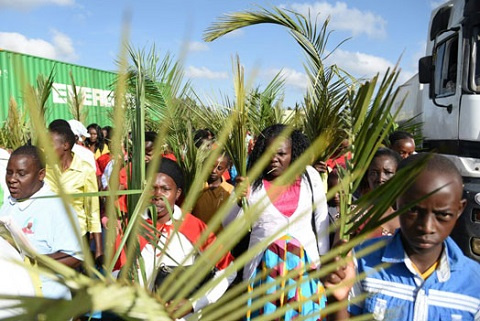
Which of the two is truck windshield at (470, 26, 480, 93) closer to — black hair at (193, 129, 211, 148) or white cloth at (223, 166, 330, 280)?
white cloth at (223, 166, 330, 280)

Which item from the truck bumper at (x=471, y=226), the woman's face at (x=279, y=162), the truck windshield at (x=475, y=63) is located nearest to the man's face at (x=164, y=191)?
the woman's face at (x=279, y=162)

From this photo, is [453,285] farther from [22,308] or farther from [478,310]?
[22,308]

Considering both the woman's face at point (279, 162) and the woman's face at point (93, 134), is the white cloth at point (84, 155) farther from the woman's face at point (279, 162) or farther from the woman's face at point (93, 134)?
the woman's face at point (93, 134)

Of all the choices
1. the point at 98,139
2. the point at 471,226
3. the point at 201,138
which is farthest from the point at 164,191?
the point at 98,139

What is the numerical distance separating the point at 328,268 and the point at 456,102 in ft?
12.6

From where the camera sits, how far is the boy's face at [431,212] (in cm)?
138

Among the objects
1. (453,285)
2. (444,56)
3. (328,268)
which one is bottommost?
(453,285)

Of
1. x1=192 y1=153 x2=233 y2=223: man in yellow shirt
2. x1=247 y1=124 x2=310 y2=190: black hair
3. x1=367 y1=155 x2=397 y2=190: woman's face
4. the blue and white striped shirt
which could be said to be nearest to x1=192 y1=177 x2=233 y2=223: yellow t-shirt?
x1=192 y1=153 x2=233 y2=223: man in yellow shirt

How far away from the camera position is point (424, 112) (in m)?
5.03

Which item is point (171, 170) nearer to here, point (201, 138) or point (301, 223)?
point (301, 223)

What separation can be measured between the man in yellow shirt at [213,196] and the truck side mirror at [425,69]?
212 cm

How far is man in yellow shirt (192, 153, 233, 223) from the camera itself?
3.38 meters

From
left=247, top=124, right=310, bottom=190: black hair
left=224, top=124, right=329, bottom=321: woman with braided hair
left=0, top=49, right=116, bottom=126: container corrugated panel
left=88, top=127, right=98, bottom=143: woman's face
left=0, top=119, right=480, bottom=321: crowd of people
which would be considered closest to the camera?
left=0, top=119, right=480, bottom=321: crowd of people

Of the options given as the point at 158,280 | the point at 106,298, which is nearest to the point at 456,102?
the point at 158,280
